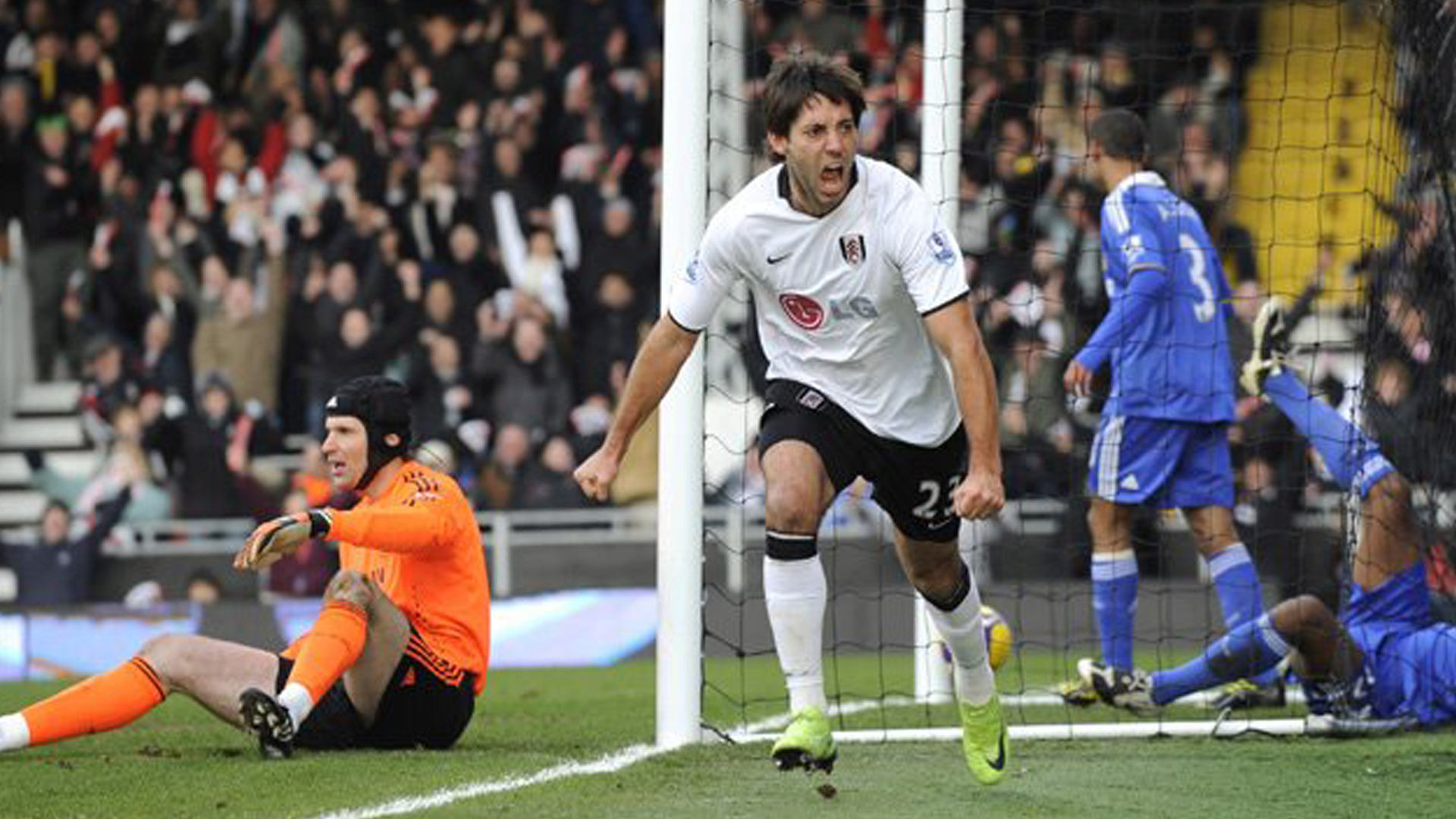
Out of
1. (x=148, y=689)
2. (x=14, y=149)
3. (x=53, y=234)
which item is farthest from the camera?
(x=14, y=149)

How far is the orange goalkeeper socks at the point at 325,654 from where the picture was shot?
7410mm

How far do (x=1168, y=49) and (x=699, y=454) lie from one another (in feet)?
39.2

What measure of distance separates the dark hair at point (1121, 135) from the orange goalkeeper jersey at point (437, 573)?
10.1ft

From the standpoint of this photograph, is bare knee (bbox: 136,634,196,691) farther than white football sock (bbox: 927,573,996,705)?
Yes

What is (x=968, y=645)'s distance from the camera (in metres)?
7.05

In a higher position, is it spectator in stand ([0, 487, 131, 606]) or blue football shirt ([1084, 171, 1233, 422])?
blue football shirt ([1084, 171, 1233, 422])

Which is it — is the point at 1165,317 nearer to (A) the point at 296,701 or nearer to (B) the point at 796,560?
(B) the point at 796,560

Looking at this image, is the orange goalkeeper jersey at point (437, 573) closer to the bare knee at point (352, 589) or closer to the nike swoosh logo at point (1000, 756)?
the bare knee at point (352, 589)

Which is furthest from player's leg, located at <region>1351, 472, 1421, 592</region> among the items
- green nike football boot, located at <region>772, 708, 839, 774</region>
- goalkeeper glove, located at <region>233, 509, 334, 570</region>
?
goalkeeper glove, located at <region>233, 509, 334, 570</region>

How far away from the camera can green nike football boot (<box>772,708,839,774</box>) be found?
21.1 feet

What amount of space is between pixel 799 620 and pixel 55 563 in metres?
10.3

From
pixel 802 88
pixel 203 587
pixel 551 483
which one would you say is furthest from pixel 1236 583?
pixel 203 587

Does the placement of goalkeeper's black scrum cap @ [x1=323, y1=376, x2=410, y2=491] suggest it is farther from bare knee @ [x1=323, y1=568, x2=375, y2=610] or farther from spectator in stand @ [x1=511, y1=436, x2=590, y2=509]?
spectator in stand @ [x1=511, y1=436, x2=590, y2=509]

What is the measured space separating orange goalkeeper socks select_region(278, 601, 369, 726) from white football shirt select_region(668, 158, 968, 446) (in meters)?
1.49
